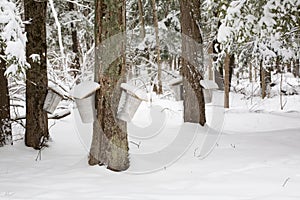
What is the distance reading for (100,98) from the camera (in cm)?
456

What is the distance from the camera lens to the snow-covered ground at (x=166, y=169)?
371 centimetres

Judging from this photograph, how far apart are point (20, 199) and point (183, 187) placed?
1608 mm

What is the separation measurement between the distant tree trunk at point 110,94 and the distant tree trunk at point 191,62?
9.91ft

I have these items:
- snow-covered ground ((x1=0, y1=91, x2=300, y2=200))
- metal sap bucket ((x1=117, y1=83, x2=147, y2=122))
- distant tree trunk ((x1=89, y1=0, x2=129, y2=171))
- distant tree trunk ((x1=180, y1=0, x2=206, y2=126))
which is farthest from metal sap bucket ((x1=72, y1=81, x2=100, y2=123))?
distant tree trunk ((x1=180, y1=0, x2=206, y2=126))

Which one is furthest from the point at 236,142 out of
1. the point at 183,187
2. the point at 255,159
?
the point at 183,187

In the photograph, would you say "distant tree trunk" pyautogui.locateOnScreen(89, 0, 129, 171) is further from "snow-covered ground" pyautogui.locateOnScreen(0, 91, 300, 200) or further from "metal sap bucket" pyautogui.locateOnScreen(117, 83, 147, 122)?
"snow-covered ground" pyautogui.locateOnScreen(0, 91, 300, 200)

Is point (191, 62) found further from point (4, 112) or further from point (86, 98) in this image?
point (4, 112)

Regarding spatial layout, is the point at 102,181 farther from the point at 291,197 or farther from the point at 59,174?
the point at 291,197

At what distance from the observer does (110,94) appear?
14.8 feet

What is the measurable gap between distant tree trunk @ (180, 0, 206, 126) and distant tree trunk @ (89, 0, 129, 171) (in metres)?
3.02

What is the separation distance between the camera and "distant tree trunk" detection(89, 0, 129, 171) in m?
4.48

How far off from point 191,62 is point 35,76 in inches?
120

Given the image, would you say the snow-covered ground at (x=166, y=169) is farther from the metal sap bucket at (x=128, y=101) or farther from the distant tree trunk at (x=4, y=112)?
the metal sap bucket at (x=128, y=101)

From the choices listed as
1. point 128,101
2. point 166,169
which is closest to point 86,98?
point 128,101
